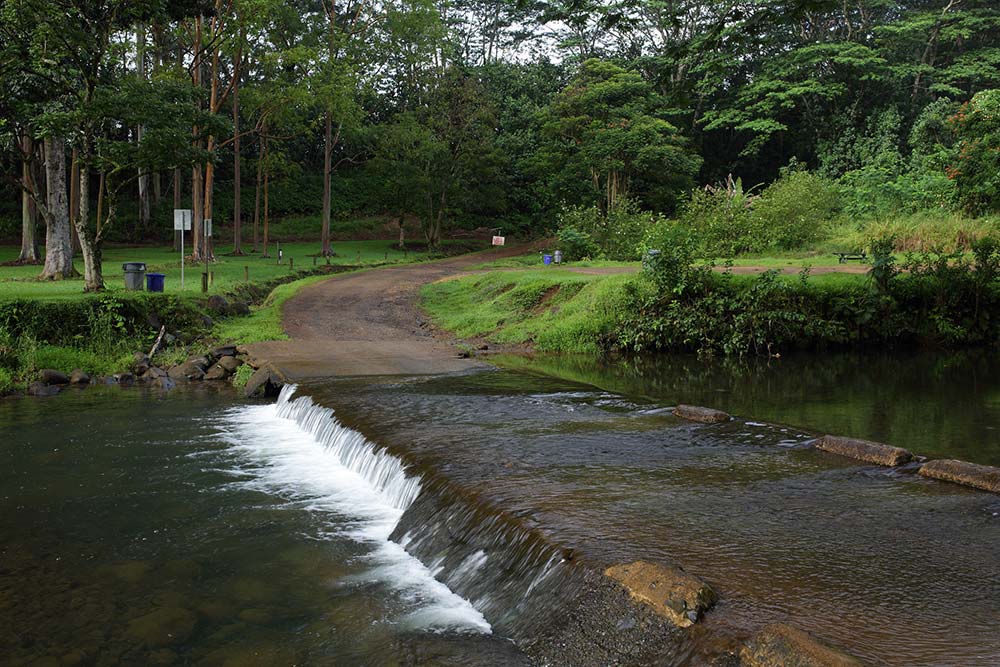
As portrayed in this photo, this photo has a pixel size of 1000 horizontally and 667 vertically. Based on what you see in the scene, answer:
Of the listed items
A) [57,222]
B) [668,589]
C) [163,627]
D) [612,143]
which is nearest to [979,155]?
[612,143]

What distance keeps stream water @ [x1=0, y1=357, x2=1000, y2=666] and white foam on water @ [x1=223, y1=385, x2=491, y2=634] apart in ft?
0.11

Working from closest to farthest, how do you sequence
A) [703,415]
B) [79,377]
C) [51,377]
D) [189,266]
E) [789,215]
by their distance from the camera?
[703,415] < [51,377] < [79,377] < [189,266] < [789,215]

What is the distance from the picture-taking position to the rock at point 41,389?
15.2 metres

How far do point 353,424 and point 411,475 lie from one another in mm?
2557

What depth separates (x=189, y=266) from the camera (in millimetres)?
32375

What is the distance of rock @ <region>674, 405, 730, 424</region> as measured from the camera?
10203 mm

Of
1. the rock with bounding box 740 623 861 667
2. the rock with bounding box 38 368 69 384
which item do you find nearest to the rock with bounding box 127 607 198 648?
the rock with bounding box 740 623 861 667

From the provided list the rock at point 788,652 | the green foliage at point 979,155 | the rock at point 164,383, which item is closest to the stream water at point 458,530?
the rock at point 788,652

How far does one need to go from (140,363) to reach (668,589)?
14846 millimetres

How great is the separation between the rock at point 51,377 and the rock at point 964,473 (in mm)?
14938

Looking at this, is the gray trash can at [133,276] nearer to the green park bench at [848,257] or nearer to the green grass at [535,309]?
the green grass at [535,309]

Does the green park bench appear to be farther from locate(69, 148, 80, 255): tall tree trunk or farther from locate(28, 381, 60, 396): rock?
locate(69, 148, 80, 255): tall tree trunk

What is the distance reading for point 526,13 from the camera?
6431 cm

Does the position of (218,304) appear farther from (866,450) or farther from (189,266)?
(866,450)
